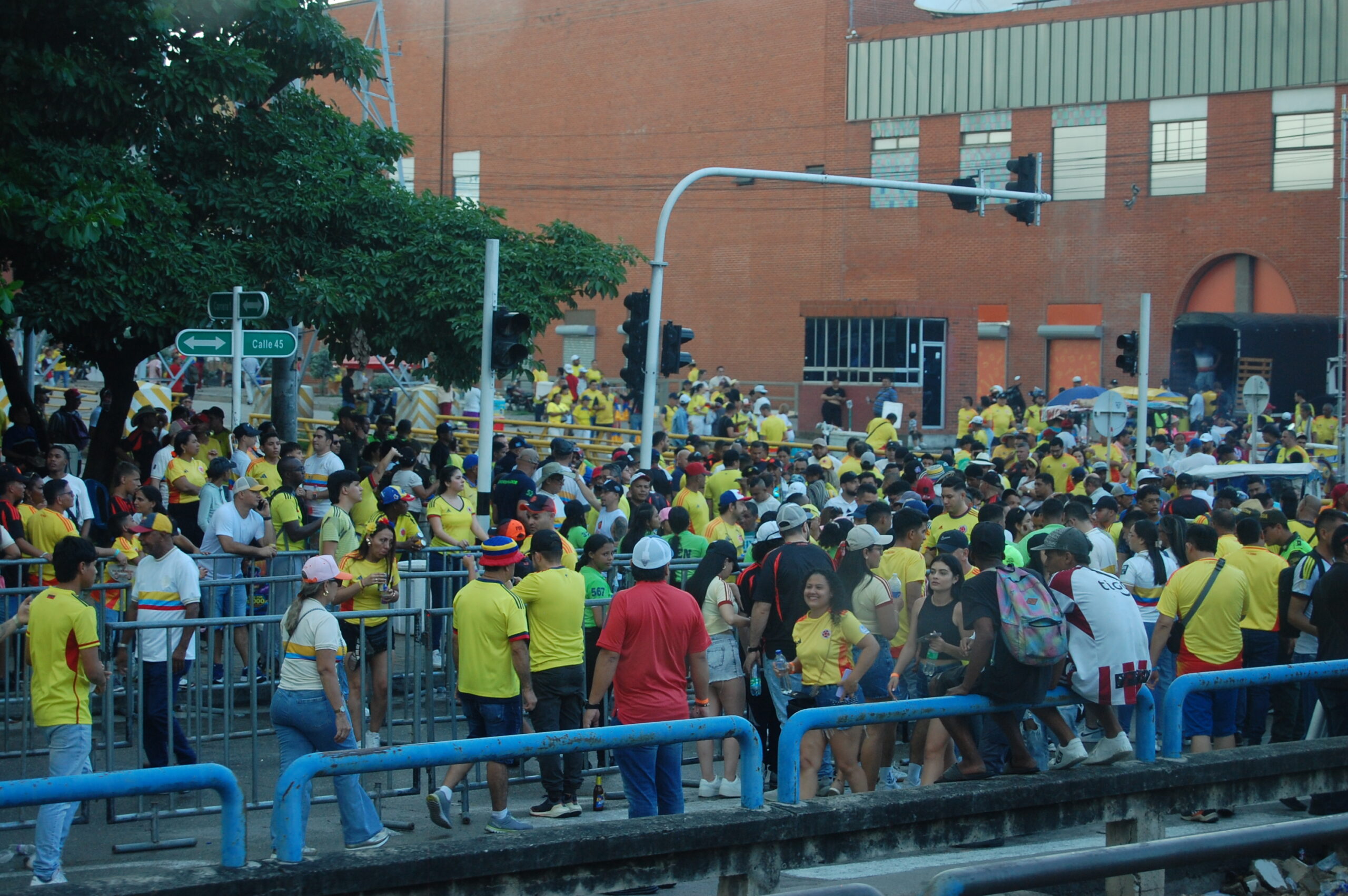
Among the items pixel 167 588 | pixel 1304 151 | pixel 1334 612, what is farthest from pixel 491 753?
pixel 1304 151

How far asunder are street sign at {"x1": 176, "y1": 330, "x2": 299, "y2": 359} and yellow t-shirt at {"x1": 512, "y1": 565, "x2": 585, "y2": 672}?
525 cm

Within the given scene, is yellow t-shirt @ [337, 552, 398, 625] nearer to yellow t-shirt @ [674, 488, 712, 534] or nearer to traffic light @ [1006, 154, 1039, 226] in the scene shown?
yellow t-shirt @ [674, 488, 712, 534]

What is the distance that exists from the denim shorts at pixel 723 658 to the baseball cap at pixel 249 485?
14.3 ft

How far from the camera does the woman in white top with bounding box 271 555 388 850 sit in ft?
23.2

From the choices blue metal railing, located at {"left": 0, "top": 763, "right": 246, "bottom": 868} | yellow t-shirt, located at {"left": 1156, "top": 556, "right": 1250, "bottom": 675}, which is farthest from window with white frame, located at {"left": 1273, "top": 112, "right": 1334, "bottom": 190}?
blue metal railing, located at {"left": 0, "top": 763, "right": 246, "bottom": 868}

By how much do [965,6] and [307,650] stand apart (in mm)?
40075

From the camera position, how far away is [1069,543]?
7.00m

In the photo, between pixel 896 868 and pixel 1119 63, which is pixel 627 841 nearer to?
pixel 896 868

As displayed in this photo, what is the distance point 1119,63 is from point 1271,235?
6720 millimetres

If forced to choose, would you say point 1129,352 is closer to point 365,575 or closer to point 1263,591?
point 1263,591

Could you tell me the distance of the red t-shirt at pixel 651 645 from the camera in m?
7.53

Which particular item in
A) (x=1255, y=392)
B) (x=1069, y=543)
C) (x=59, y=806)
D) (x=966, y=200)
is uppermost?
(x=966, y=200)

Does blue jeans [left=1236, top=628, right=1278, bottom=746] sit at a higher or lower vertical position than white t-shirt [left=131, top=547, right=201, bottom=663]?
lower

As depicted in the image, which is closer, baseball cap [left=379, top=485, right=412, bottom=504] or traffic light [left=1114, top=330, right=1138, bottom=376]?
baseball cap [left=379, top=485, right=412, bottom=504]
